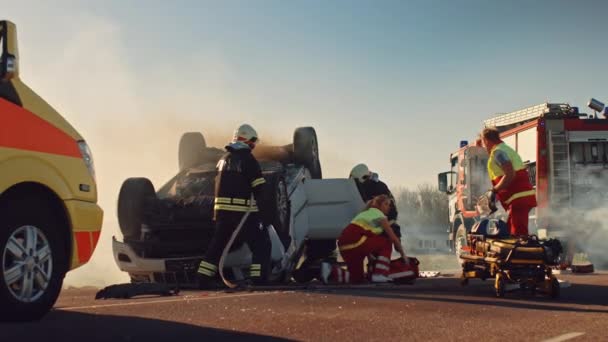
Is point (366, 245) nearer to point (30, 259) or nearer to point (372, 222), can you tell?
point (372, 222)

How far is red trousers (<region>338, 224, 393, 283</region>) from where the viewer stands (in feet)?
32.6

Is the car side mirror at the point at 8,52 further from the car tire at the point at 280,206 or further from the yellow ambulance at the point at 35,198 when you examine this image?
the car tire at the point at 280,206

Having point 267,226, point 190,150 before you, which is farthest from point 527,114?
point 267,226

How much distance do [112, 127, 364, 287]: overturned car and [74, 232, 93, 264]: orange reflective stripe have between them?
10.9 ft

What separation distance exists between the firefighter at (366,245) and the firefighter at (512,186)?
1.44 m

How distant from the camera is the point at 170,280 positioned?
31.6ft

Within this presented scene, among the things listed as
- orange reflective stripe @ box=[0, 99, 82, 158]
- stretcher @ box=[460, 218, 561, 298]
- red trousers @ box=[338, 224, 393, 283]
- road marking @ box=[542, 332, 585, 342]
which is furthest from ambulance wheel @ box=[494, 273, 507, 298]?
orange reflective stripe @ box=[0, 99, 82, 158]

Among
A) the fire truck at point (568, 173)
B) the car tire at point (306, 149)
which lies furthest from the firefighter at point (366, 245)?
the fire truck at point (568, 173)

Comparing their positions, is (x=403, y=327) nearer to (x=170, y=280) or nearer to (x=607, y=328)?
(x=607, y=328)

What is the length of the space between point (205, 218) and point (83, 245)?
3.62 m

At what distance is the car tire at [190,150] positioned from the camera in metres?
12.0

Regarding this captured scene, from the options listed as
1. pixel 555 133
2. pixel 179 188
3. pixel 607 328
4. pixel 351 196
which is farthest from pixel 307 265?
pixel 607 328

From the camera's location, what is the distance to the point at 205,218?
964 centimetres

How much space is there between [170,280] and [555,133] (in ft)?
28.1
